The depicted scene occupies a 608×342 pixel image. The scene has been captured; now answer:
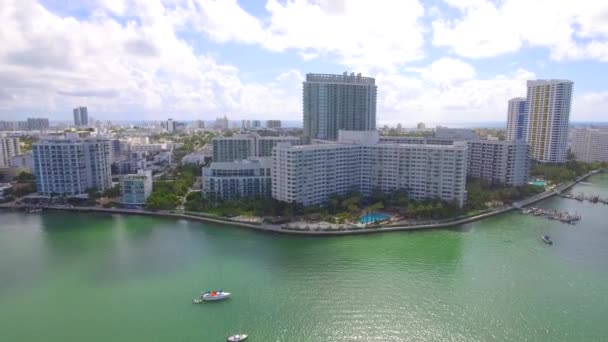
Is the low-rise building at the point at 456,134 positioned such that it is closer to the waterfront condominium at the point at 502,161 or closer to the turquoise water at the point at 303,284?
the waterfront condominium at the point at 502,161

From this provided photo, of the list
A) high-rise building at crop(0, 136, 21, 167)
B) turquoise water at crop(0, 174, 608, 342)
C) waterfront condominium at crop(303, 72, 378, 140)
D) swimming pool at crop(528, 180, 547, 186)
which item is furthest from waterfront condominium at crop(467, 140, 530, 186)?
high-rise building at crop(0, 136, 21, 167)

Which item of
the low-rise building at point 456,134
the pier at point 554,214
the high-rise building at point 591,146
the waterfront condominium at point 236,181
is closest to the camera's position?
the pier at point 554,214

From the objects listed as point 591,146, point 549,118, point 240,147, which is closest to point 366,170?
point 240,147

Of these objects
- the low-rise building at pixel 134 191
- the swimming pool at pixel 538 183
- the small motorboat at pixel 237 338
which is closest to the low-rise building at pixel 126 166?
the low-rise building at pixel 134 191

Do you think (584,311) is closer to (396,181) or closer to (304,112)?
(396,181)

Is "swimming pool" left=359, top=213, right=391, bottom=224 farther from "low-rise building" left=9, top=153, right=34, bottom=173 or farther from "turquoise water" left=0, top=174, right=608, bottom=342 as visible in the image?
"low-rise building" left=9, top=153, right=34, bottom=173

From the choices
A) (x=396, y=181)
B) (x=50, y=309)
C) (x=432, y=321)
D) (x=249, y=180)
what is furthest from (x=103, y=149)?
(x=432, y=321)

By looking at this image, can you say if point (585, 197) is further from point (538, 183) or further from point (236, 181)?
point (236, 181)
